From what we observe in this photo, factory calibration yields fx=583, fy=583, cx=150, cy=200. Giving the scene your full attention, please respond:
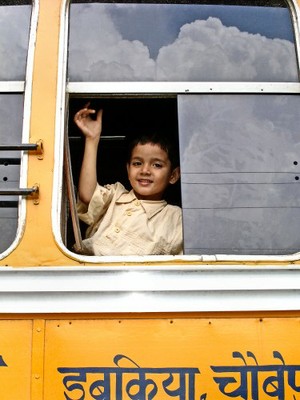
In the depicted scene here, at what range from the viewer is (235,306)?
6.92ft

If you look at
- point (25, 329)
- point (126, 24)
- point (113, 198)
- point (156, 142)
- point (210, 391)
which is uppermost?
point (126, 24)

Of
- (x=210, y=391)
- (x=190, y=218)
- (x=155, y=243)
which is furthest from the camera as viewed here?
(x=155, y=243)

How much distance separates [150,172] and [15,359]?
1.09 m

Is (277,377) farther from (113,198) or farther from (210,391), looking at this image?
(113,198)

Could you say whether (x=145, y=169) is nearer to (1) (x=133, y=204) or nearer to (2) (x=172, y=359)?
(1) (x=133, y=204)

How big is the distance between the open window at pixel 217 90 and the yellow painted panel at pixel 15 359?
405mm

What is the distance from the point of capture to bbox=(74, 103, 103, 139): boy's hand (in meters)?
2.58

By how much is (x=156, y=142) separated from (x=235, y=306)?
3.29ft

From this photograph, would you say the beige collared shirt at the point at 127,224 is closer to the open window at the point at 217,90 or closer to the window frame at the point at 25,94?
the open window at the point at 217,90

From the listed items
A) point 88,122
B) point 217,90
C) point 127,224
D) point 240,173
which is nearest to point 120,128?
point 88,122

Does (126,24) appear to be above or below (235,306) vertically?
above

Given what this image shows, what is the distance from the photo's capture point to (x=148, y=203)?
268cm

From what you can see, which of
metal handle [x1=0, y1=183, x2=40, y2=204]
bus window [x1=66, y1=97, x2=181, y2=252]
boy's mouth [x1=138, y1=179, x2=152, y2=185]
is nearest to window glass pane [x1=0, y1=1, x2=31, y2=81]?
bus window [x1=66, y1=97, x2=181, y2=252]

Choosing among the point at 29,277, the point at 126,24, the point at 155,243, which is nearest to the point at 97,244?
the point at 155,243
